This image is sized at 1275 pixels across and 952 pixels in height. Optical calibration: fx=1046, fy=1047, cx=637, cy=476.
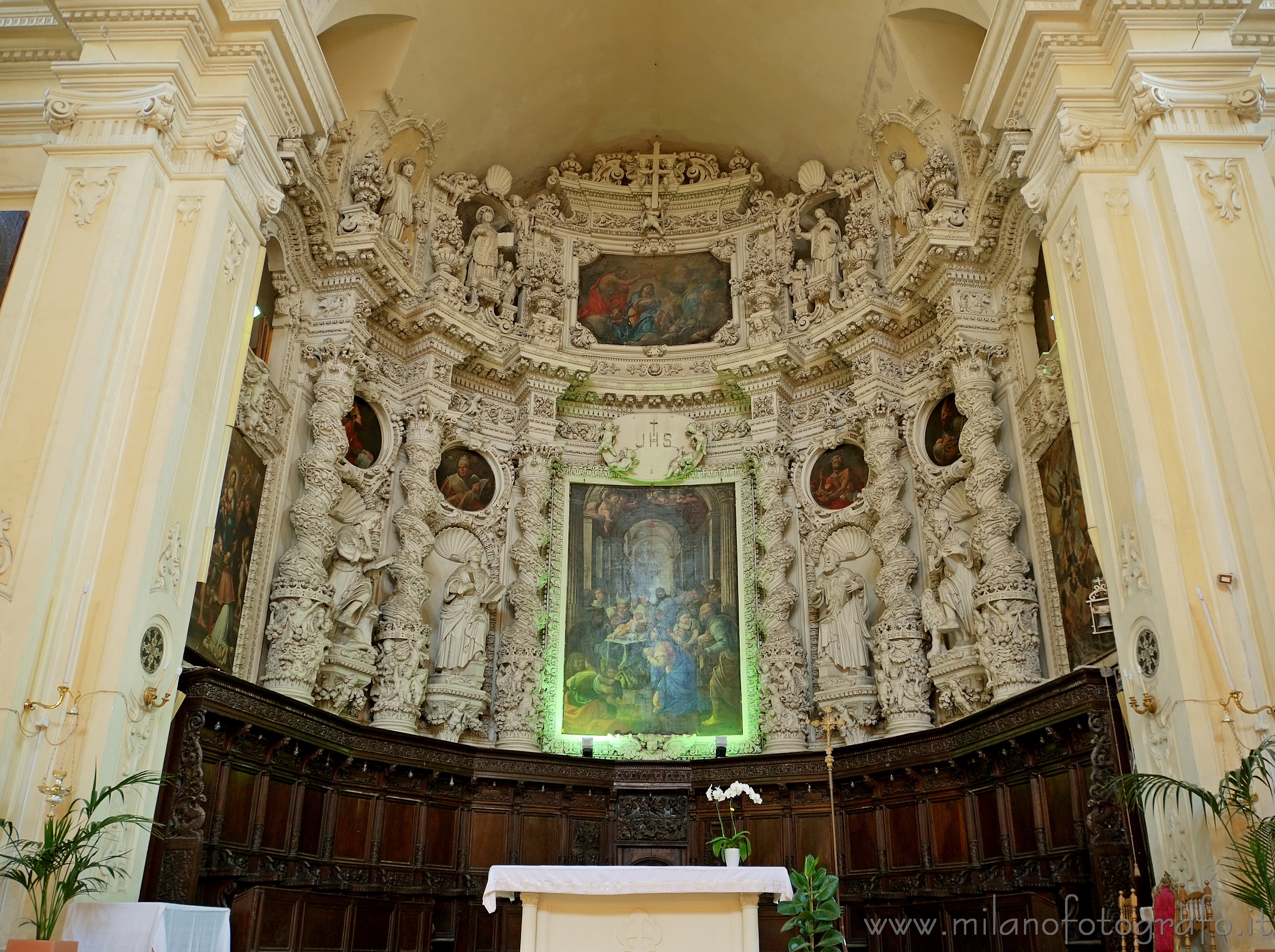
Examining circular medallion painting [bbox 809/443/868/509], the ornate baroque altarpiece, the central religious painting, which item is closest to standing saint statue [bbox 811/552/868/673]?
the ornate baroque altarpiece

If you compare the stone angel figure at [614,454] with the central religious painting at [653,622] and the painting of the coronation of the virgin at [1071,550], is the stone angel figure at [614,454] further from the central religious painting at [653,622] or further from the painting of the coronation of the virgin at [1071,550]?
the painting of the coronation of the virgin at [1071,550]

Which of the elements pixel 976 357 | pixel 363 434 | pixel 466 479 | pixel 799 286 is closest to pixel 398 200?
pixel 363 434

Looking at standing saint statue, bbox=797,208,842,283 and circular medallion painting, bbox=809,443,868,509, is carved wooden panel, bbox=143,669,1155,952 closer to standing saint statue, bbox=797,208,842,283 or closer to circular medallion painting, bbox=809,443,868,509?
circular medallion painting, bbox=809,443,868,509

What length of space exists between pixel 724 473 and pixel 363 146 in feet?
24.9

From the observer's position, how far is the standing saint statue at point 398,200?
52.2 feet

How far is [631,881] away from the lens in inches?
303

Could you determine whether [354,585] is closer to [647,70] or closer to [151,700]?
[151,700]

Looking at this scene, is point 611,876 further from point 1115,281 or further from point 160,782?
point 1115,281

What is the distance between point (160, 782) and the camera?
8516 millimetres

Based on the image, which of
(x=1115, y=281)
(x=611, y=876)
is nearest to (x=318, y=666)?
(x=611, y=876)

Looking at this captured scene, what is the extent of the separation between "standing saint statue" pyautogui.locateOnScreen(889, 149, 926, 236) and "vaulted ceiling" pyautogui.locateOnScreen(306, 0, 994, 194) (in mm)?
891

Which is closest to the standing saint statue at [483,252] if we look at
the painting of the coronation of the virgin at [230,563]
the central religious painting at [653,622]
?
the central religious painting at [653,622]

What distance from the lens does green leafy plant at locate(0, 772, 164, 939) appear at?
7.19 metres

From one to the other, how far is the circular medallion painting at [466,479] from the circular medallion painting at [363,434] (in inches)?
49.1
